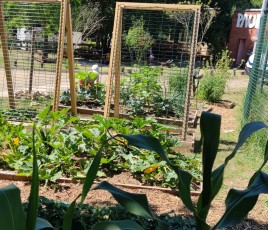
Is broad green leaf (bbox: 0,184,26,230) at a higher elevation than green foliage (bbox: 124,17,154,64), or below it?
below

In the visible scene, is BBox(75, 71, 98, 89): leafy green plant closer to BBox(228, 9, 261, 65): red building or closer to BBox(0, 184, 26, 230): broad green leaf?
BBox(0, 184, 26, 230): broad green leaf

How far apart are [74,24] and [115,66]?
1097 centimetres

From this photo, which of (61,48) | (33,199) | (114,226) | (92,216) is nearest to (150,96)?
(61,48)

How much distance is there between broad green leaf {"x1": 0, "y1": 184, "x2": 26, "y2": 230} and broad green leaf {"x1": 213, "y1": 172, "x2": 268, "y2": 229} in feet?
2.86

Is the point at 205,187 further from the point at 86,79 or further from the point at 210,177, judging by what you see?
the point at 86,79

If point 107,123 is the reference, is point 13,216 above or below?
above

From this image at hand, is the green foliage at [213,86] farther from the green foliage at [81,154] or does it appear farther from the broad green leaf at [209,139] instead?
the broad green leaf at [209,139]

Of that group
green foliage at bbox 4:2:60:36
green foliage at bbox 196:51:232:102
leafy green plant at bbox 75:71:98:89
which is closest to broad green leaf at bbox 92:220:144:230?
green foliage at bbox 4:2:60:36

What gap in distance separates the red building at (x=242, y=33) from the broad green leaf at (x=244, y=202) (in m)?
21.6

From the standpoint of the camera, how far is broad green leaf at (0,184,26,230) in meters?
1.13

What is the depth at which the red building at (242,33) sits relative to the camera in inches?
875

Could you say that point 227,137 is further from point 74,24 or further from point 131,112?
point 74,24

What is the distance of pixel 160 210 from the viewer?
3355 mm

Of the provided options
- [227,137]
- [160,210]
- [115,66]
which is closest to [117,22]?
[115,66]
